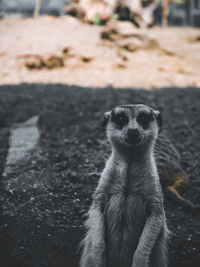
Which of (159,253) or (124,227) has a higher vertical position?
(124,227)

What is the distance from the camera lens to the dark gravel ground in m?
2.32

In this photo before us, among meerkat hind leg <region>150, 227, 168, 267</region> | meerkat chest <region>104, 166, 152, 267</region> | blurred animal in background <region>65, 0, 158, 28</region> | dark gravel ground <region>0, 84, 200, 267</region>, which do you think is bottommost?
dark gravel ground <region>0, 84, 200, 267</region>

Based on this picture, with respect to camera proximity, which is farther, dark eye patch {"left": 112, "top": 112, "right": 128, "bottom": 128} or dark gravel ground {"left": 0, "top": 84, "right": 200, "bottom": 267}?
dark gravel ground {"left": 0, "top": 84, "right": 200, "bottom": 267}

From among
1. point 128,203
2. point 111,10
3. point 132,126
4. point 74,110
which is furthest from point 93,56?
point 128,203

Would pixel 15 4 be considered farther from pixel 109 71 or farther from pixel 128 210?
pixel 128 210

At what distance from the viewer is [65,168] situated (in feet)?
10.9

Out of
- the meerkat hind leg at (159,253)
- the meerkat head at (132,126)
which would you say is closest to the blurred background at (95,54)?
the meerkat head at (132,126)

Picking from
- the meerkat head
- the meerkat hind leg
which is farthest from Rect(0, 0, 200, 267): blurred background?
the meerkat head

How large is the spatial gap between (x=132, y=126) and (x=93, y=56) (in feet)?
18.3

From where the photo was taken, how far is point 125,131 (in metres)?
1.90

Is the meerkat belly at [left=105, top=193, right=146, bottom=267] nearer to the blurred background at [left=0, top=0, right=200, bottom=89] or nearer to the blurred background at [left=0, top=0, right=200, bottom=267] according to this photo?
the blurred background at [left=0, top=0, right=200, bottom=267]

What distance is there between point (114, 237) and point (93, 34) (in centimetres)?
698

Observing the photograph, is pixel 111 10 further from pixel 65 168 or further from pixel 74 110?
pixel 65 168

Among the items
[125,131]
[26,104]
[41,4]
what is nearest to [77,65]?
[26,104]
